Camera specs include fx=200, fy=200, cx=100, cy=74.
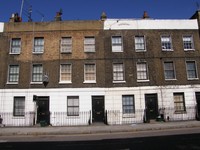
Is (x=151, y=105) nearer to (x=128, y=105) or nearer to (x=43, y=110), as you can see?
(x=128, y=105)

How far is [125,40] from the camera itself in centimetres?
2305

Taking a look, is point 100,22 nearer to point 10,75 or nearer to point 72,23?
point 72,23

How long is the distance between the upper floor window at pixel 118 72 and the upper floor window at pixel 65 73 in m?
4.97

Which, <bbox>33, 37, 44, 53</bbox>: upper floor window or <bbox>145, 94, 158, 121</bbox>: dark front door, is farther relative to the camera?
<bbox>33, 37, 44, 53</bbox>: upper floor window

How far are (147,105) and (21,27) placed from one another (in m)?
16.9

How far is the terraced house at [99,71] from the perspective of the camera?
2153 centimetres

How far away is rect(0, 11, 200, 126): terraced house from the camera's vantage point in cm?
2153

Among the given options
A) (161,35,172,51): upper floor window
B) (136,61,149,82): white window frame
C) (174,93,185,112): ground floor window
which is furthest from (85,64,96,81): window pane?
(174,93,185,112): ground floor window

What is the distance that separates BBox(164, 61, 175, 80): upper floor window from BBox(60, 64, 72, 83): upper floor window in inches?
428

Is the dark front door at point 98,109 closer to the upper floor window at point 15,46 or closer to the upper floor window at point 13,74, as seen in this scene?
the upper floor window at point 13,74

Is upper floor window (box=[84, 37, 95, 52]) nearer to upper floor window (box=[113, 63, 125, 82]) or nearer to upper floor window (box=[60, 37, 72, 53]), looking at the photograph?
upper floor window (box=[60, 37, 72, 53])

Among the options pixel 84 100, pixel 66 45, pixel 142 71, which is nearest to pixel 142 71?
pixel 142 71

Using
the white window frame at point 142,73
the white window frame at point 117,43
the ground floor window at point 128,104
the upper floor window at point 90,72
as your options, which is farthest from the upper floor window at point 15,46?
the white window frame at point 142,73

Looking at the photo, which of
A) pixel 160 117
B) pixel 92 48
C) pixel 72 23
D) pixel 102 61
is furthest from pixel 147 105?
pixel 72 23
